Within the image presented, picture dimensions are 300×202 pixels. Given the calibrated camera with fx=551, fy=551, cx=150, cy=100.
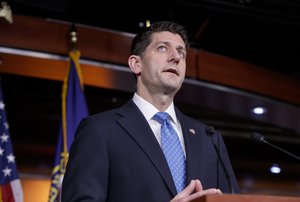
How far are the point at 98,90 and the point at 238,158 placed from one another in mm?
2869

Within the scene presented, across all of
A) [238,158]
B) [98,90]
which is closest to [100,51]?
[98,90]

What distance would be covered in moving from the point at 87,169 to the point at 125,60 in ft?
8.25

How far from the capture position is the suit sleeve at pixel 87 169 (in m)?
1.86

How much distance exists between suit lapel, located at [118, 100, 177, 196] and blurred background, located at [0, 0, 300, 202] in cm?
207

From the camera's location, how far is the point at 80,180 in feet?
6.20

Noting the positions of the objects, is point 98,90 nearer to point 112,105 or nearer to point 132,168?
point 112,105

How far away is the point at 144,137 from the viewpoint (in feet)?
6.72

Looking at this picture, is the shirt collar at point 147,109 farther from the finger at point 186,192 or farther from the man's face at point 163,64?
the finger at point 186,192

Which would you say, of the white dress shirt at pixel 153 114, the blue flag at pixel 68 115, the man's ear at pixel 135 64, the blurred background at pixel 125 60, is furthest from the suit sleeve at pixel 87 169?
the blurred background at pixel 125 60

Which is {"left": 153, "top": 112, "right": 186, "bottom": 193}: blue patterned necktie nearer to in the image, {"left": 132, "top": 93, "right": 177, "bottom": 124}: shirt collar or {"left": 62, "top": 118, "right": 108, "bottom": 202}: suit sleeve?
{"left": 132, "top": 93, "right": 177, "bottom": 124}: shirt collar

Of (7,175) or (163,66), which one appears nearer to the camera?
(163,66)

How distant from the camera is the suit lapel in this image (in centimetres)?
195

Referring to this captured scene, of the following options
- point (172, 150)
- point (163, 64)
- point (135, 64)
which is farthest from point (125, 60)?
point (172, 150)

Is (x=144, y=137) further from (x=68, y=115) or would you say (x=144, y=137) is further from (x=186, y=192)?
(x=68, y=115)
